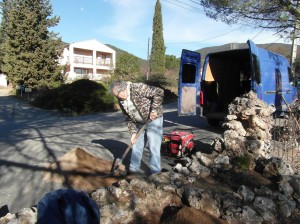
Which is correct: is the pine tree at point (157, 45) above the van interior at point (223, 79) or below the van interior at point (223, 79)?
above

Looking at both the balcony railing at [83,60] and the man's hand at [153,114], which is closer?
the man's hand at [153,114]

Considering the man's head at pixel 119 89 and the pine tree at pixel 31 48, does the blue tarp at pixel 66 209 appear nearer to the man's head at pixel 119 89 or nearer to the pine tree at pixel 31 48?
the man's head at pixel 119 89

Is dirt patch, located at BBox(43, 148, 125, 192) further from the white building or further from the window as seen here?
the white building

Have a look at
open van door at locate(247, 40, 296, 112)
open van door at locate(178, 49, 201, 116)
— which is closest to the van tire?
open van door at locate(178, 49, 201, 116)

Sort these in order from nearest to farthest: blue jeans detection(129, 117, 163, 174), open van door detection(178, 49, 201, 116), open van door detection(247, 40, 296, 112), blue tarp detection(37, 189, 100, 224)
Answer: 1. blue tarp detection(37, 189, 100, 224)
2. blue jeans detection(129, 117, 163, 174)
3. open van door detection(247, 40, 296, 112)
4. open van door detection(178, 49, 201, 116)

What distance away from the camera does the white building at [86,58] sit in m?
47.5

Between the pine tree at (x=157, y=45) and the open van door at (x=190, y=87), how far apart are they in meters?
29.6

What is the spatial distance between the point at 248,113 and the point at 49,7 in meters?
26.0

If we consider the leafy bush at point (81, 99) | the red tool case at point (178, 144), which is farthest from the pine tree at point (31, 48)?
the red tool case at point (178, 144)

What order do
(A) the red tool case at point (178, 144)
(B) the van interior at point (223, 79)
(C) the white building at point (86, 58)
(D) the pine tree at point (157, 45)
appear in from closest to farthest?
(A) the red tool case at point (178, 144) < (B) the van interior at point (223, 79) < (D) the pine tree at point (157, 45) < (C) the white building at point (86, 58)

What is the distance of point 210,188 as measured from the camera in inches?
157

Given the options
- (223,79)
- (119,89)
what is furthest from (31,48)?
(119,89)

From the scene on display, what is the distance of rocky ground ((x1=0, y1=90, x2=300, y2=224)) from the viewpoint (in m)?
3.21

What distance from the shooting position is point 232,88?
1076 centimetres
